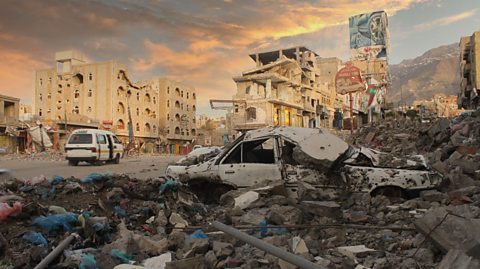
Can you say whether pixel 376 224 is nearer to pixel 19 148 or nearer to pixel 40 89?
pixel 19 148

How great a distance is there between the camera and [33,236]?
179 inches

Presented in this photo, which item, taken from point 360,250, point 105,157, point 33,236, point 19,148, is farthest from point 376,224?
point 19,148

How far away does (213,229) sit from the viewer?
17.4ft

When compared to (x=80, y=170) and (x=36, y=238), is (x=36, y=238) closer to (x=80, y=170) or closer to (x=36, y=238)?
(x=36, y=238)

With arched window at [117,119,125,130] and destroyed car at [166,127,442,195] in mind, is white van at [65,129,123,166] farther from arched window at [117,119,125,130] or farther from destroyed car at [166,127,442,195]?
arched window at [117,119,125,130]

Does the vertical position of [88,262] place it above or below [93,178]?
below

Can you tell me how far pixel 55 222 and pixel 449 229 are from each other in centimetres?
451

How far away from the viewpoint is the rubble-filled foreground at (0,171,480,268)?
3818 millimetres

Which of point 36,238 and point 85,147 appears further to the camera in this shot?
point 85,147

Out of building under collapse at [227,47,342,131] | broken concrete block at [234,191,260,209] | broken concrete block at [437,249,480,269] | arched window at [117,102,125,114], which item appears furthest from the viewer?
arched window at [117,102,125,114]

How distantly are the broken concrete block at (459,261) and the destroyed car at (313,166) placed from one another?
366 cm

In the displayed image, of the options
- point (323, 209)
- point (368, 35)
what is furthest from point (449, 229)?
point (368, 35)

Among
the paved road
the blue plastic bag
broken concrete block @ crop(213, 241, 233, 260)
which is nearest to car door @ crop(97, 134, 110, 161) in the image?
the paved road

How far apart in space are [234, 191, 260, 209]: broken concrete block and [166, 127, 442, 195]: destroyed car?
35.0 inches
